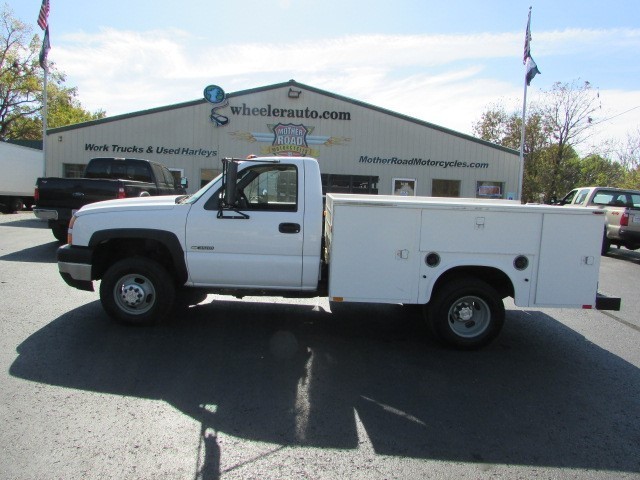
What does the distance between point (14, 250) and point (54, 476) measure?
31.1 feet

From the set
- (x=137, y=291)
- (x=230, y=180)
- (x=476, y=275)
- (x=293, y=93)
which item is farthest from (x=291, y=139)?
(x=476, y=275)

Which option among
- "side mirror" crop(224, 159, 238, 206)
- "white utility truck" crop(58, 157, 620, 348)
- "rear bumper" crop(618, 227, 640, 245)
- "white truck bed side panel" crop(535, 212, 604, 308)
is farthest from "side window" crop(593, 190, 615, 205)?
"side mirror" crop(224, 159, 238, 206)

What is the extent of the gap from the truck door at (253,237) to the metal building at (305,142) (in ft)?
53.0

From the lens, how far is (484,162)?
2172 cm

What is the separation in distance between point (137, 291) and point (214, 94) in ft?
54.7

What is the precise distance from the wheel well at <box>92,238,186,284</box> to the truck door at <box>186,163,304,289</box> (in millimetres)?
423

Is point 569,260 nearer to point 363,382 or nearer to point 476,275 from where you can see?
point 476,275

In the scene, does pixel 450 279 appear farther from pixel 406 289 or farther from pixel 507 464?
pixel 507 464

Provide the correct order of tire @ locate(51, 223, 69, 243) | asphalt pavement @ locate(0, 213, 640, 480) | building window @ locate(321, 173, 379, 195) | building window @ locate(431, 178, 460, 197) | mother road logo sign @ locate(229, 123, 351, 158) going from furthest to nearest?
building window @ locate(431, 178, 460, 197) → building window @ locate(321, 173, 379, 195) → mother road logo sign @ locate(229, 123, 351, 158) → tire @ locate(51, 223, 69, 243) → asphalt pavement @ locate(0, 213, 640, 480)

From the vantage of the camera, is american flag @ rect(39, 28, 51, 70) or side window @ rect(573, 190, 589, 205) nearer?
side window @ rect(573, 190, 589, 205)

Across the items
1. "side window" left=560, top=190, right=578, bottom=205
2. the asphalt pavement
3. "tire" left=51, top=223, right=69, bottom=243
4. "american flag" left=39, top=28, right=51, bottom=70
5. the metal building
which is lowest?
the asphalt pavement

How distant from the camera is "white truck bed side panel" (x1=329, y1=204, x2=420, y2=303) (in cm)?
485

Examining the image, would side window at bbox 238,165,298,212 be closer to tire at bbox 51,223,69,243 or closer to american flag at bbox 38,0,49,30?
tire at bbox 51,223,69,243

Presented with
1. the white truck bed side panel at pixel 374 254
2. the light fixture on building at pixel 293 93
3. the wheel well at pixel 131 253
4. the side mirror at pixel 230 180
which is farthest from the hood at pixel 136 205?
the light fixture on building at pixel 293 93
